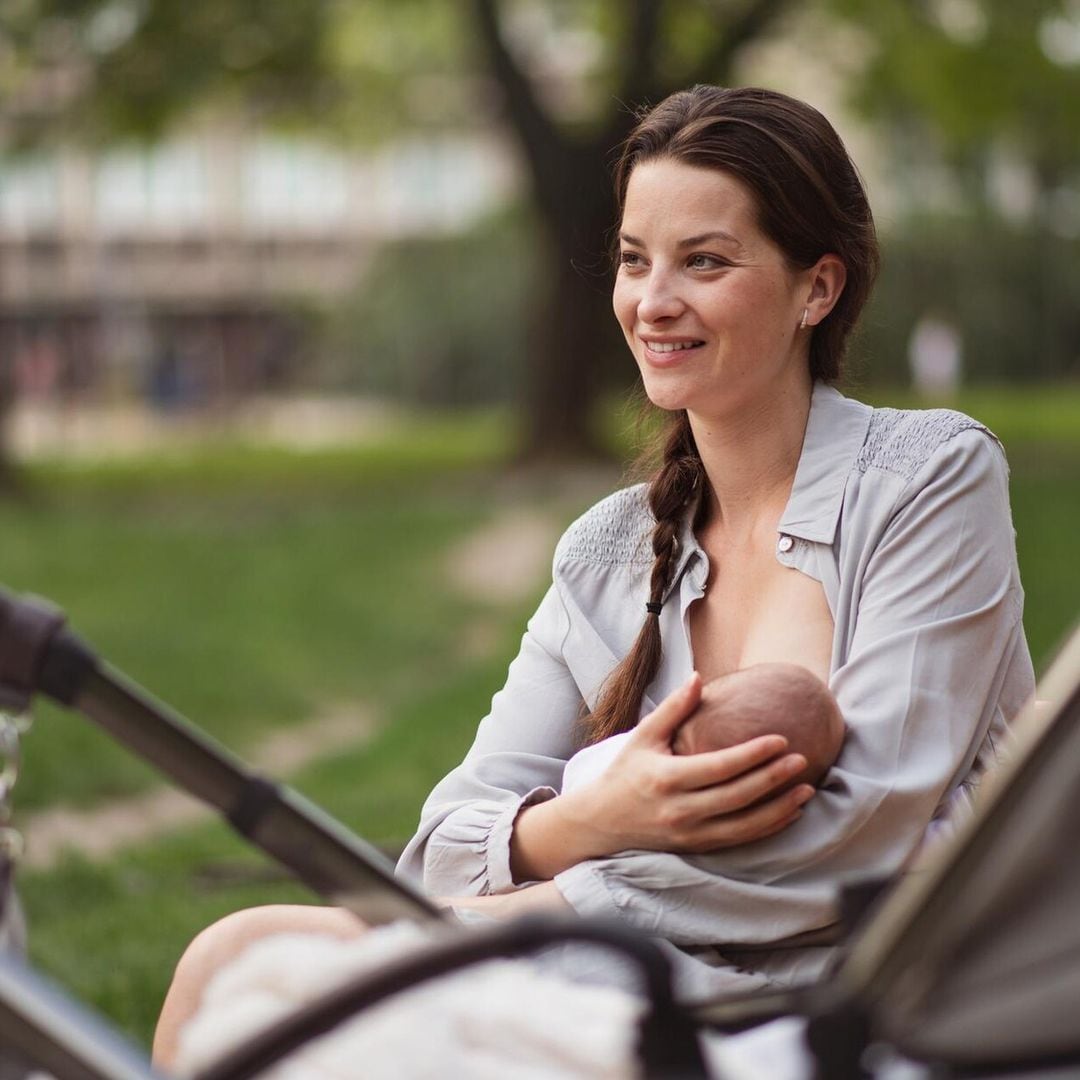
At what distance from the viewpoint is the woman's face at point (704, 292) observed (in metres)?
2.42

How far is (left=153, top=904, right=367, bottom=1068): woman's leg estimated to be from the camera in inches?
83.1

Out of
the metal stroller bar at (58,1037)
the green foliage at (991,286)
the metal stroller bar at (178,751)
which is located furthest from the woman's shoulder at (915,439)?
the green foliage at (991,286)

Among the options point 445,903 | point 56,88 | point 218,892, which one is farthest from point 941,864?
point 56,88

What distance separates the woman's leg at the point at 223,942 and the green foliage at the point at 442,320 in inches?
1240

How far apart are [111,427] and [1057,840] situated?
35.6 metres

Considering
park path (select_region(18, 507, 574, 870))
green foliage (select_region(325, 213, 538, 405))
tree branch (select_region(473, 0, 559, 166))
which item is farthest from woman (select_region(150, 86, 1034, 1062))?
green foliage (select_region(325, 213, 538, 405))

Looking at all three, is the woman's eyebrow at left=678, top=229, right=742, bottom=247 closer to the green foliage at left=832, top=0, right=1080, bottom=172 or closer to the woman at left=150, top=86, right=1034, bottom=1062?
the woman at left=150, top=86, right=1034, bottom=1062

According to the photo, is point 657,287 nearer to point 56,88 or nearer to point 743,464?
point 743,464

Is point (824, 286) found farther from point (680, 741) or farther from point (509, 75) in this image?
point (509, 75)

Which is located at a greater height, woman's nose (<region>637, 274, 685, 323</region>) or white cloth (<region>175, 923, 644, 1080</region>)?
woman's nose (<region>637, 274, 685, 323</region>)

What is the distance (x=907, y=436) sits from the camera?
245 centimetres

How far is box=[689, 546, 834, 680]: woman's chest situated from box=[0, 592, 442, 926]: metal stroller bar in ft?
2.48

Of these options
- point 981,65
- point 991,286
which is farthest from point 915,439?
point 991,286

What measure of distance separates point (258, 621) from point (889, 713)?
9592 millimetres
